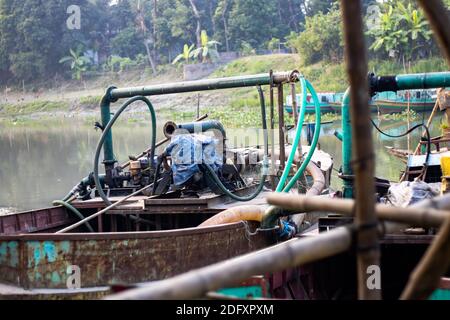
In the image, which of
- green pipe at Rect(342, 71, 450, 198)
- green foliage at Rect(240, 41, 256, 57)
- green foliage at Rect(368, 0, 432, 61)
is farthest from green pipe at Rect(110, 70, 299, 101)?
green foliage at Rect(240, 41, 256, 57)

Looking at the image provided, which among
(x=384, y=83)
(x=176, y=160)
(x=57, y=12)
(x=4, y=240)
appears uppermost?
(x=57, y=12)

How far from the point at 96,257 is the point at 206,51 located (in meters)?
38.0

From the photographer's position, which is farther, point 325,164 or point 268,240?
→ point 325,164

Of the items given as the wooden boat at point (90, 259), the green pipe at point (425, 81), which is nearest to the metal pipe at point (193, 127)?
the wooden boat at point (90, 259)

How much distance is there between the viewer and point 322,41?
37438 mm

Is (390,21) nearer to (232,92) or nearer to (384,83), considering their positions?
(232,92)

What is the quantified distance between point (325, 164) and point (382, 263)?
4.26 m

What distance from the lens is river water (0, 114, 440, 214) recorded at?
16.5 metres

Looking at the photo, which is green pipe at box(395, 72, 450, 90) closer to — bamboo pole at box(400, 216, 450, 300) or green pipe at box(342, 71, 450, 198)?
green pipe at box(342, 71, 450, 198)

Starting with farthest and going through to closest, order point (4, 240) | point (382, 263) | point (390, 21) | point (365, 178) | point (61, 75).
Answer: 1. point (61, 75)
2. point (390, 21)
3. point (382, 263)
4. point (4, 240)
5. point (365, 178)

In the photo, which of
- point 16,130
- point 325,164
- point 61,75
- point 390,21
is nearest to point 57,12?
point 61,75

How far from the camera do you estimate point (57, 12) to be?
4772 cm

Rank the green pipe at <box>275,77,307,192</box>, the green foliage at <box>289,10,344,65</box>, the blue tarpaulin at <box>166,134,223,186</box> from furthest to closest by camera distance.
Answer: the green foliage at <box>289,10,344,65</box> → the blue tarpaulin at <box>166,134,223,186</box> → the green pipe at <box>275,77,307,192</box>

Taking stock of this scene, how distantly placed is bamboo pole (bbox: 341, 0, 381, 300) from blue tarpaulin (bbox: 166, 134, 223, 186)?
197 inches
